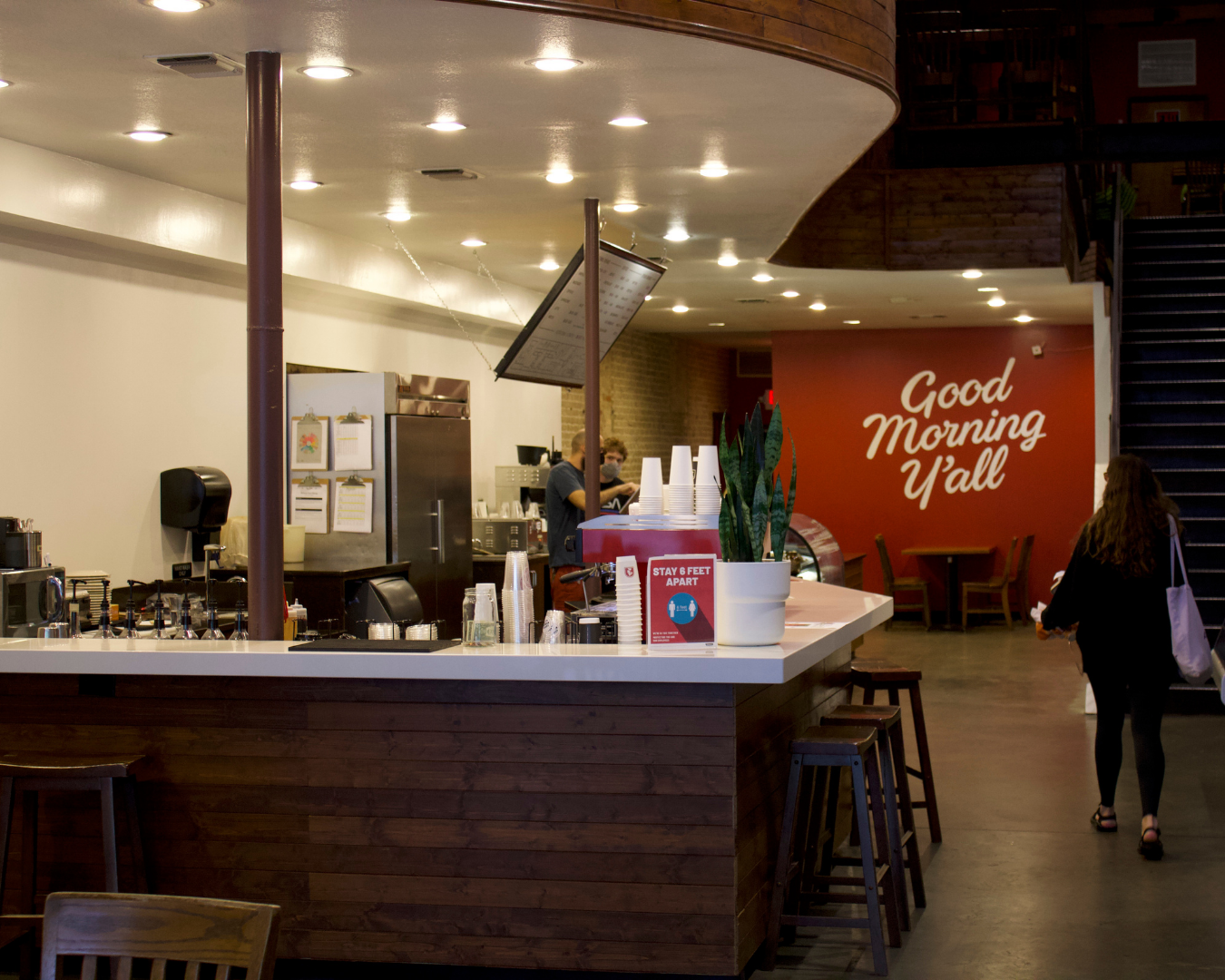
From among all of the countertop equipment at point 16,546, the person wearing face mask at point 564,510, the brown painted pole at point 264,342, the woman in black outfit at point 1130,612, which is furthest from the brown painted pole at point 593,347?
the countertop equipment at point 16,546

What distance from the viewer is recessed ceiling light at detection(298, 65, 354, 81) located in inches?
178

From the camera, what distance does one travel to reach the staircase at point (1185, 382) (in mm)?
8867

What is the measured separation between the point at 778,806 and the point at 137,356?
4.14m

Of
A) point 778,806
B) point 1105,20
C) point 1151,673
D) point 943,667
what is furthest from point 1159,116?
point 778,806

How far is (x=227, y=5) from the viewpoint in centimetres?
392

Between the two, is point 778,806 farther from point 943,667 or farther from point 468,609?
point 943,667

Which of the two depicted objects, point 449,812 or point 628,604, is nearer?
point 449,812

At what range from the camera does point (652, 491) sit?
487 cm

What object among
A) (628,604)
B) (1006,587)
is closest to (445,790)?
(628,604)

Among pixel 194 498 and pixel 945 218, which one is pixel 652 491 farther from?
pixel 945 218

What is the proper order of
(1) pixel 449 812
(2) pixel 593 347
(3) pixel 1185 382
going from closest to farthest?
1. (1) pixel 449 812
2. (2) pixel 593 347
3. (3) pixel 1185 382

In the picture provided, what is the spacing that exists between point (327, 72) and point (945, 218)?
6.75m

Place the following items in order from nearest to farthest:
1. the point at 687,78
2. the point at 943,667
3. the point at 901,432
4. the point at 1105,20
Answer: the point at 687,78 → the point at 943,667 → the point at 901,432 → the point at 1105,20

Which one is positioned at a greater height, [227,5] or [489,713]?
[227,5]
